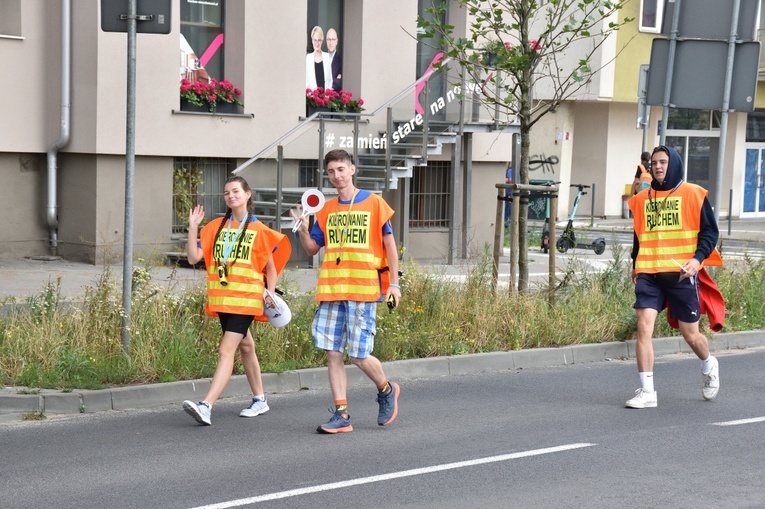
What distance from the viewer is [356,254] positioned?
8039 millimetres

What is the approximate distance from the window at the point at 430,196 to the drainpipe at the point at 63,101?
21.0 ft

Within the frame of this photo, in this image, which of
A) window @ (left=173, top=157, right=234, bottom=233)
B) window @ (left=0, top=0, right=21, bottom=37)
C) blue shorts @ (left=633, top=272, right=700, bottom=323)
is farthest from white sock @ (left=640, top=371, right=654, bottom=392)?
window @ (left=0, top=0, right=21, bottom=37)

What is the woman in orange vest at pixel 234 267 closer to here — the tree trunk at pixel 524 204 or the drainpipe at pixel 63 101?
the tree trunk at pixel 524 204

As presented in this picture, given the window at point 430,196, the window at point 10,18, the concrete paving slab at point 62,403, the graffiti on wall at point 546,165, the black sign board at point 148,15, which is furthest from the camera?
the graffiti on wall at point 546,165

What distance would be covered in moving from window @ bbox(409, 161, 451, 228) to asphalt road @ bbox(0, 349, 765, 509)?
37.0 feet

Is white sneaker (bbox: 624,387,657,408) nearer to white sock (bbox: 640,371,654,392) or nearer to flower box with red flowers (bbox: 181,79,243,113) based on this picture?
white sock (bbox: 640,371,654,392)

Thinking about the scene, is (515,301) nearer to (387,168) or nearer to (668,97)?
(668,97)

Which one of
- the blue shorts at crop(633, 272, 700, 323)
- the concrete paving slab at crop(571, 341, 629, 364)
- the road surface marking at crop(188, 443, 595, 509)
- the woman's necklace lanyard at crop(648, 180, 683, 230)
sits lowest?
the concrete paving slab at crop(571, 341, 629, 364)

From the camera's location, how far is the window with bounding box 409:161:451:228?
21125 mm

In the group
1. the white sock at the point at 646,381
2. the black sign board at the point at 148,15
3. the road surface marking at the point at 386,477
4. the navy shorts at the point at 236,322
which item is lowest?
the road surface marking at the point at 386,477

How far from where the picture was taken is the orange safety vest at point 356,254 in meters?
8.00

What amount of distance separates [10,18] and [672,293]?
11.1 meters

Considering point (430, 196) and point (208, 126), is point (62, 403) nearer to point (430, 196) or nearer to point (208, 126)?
point (208, 126)

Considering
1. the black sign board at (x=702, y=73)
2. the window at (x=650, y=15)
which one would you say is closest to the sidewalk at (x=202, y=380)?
the black sign board at (x=702, y=73)
